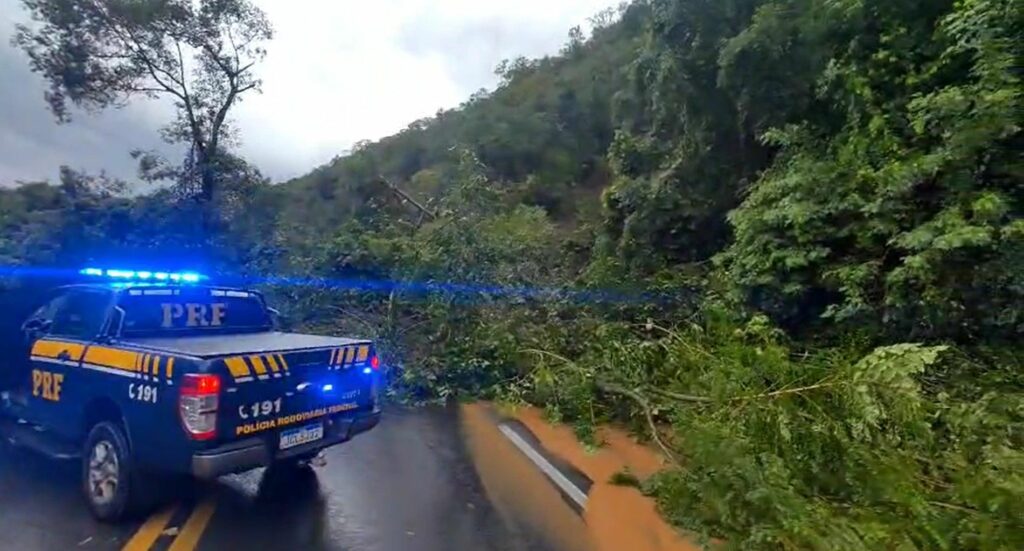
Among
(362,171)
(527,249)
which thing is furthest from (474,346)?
(362,171)

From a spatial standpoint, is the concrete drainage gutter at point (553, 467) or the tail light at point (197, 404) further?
the concrete drainage gutter at point (553, 467)

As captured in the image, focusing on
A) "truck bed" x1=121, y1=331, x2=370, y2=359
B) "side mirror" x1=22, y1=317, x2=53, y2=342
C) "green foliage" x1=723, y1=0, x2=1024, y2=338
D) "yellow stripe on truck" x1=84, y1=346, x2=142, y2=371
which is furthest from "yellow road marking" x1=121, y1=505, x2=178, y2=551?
"green foliage" x1=723, y1=0, x2=1024, y2=338

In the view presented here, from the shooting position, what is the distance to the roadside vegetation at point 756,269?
445cm

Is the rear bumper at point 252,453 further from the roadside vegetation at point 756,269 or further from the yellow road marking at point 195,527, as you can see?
the roadside vegetation at point 756,269

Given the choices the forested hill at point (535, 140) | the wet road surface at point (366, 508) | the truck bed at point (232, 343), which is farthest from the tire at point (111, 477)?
the forested hill at point (535, 140)

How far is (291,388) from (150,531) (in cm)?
130

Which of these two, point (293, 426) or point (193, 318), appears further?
point (193, 318)

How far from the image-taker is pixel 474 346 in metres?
10.3

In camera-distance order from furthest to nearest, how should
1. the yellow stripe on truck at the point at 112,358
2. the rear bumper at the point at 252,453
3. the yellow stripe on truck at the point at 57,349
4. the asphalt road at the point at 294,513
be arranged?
the yellow stripe on truck at the point at 57,349 → the yellow stripe on truck at the point at 112,358 → the asphalt road at the point at 294,513 → the rear bumper at the point at 252,453

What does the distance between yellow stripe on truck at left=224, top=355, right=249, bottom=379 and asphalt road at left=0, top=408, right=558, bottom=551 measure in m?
1.14

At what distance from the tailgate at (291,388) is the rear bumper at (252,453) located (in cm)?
7

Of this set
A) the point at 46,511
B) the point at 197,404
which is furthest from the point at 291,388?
the point at 46,511

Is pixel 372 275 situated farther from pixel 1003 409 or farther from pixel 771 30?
pixel 1003 409

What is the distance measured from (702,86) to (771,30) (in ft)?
6.25
